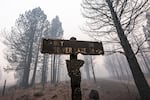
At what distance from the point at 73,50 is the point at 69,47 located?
5.5 inches

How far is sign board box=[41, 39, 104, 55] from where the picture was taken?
3365mm

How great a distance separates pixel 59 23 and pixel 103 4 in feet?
70.1

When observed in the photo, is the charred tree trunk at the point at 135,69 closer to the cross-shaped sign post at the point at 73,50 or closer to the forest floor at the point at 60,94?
the cross-shaped sign post at the point at 73,50

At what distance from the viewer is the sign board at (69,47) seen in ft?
11.0

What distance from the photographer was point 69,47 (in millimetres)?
3557

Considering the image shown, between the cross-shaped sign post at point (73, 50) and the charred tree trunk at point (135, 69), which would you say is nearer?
the cross-shaped sign post at point (73, 50)

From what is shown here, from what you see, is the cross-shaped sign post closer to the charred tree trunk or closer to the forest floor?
the charred tree trunk

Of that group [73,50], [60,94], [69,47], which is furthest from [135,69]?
[60,94]

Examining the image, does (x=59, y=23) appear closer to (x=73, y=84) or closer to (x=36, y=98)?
(x=36, y=98)

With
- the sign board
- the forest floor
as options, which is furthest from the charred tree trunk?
the forest floor

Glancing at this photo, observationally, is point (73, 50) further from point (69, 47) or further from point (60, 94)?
point (60, 94)

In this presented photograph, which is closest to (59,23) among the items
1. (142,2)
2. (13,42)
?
(13,42)

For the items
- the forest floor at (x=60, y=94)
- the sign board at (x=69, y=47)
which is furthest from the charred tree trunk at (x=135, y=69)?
the forest floor at (x=60, y=94)

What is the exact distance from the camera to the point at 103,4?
7.78m
